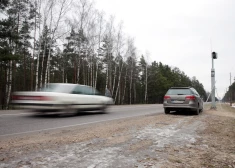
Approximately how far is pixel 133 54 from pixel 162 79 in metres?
30.1

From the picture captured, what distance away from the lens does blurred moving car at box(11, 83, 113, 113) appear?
9305 millimetres

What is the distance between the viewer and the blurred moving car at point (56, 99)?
9.30m

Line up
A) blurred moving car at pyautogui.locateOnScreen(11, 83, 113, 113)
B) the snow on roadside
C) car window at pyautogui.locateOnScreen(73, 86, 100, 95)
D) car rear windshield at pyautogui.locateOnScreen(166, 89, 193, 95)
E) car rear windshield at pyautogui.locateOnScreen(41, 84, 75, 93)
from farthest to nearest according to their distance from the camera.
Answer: car rear windshield at pyautogui.locateOnScreen(166, 89, 193, 95), car window at pyautogui.locateOnScreen(73, 86, 100, 95), car rear windshield at pyautogui.locateOnScreen(41, 84, 75, 93), blurred moving car at pyautogui.locateOnScreen(11, 83, 113, 113), the snow on roadside

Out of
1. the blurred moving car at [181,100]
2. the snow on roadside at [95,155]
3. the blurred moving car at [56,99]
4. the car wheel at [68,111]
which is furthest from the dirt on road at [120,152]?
the blurred moving car at [181,100]

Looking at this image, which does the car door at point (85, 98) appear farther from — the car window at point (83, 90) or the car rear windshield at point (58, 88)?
the car rear windshield at point (58, 88)

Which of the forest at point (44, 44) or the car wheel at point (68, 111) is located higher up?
the forest at point (44, 44)

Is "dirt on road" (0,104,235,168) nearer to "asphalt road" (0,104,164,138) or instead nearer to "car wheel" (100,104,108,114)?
"asphalt road" (0,104,164,138)

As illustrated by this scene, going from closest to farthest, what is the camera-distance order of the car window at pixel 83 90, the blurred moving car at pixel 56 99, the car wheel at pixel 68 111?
the blurred moving car at pixel 56 99 < the car wheel at pixel 68 111 < the car window at pixel 83 90

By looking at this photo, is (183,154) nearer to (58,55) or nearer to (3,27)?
(3,27)

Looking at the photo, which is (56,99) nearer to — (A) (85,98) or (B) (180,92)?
(A) (85,98)

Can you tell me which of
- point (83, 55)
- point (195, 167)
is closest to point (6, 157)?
point (195, 167)

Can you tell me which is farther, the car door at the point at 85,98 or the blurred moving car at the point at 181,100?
the blurred moving car at the point at 181,100

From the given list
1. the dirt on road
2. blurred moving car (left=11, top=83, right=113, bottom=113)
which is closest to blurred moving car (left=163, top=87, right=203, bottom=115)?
blurred moving car (left=11, top=83, right=113, bottom=113)

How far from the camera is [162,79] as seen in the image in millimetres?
71375
